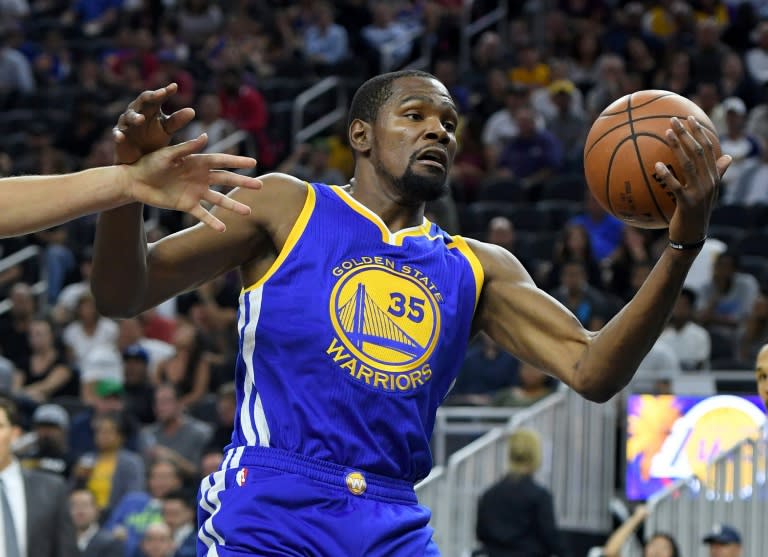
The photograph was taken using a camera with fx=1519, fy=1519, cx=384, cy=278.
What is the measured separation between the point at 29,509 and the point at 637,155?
12.2 ft

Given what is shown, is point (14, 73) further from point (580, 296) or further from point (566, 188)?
point (580, 296)

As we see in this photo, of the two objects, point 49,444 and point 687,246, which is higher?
point 687,246

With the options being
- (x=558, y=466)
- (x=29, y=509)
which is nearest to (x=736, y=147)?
(x=558, y=466)

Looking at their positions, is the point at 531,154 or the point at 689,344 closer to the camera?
the point at 689,344

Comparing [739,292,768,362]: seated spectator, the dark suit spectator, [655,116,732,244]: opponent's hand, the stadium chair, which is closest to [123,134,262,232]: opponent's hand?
[655,116,732,244]: opponent's hand

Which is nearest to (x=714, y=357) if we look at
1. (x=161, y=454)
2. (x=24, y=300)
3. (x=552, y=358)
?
(x=161, y=454)

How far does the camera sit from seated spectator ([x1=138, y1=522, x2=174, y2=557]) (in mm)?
9305

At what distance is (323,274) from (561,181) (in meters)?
9.75

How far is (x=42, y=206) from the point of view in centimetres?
329

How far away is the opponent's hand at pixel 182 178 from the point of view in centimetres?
338

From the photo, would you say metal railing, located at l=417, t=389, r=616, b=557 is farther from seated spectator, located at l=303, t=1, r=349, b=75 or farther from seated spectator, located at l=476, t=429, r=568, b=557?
seated spectator, located at l=303, t=1, r=349, b=75

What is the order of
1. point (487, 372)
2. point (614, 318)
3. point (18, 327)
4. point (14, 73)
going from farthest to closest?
point (14, 73) → point (18, 327) → point (487, 372) → point (614, 318)

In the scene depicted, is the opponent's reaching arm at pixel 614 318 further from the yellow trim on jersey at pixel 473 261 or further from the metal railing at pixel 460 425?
the metal railing at pixel 460 425

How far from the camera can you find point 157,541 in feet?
30.6
